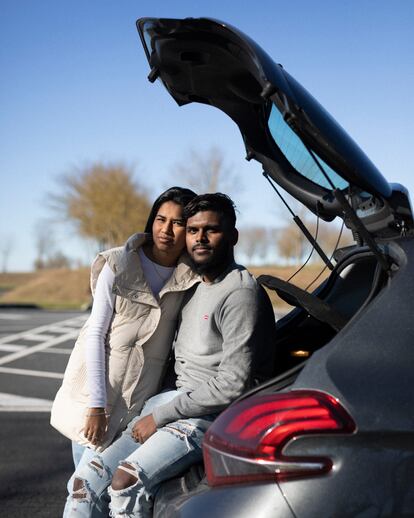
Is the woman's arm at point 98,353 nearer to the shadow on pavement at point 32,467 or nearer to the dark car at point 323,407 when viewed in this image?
the dark car at point 323,407

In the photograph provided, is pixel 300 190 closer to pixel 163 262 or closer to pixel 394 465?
pixel 163 262

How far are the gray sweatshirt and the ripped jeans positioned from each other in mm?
75

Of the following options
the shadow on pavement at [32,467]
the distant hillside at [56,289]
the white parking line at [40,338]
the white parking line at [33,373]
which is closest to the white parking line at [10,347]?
the white parking line at [40,338]

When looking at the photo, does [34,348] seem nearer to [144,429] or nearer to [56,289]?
[144,429]

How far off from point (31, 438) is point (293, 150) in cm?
357

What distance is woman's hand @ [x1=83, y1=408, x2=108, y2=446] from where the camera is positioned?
2295 mm

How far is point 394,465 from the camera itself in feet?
4.60

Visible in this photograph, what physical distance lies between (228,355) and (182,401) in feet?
0.74

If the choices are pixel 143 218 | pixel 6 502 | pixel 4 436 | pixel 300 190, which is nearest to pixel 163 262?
pixel 300 190

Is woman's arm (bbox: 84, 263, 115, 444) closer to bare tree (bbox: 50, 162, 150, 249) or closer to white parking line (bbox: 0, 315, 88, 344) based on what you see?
white parking line (bbox: 0, 315, 88, 344)

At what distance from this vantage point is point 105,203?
1762 inches

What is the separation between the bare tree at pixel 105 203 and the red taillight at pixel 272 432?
141 feet

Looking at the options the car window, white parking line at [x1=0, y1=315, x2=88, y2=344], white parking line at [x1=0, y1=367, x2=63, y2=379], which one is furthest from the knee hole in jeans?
white parking line at [x1=0, y1=315, x2=88, y2=344]

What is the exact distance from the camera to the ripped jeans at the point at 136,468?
195 centimetres
